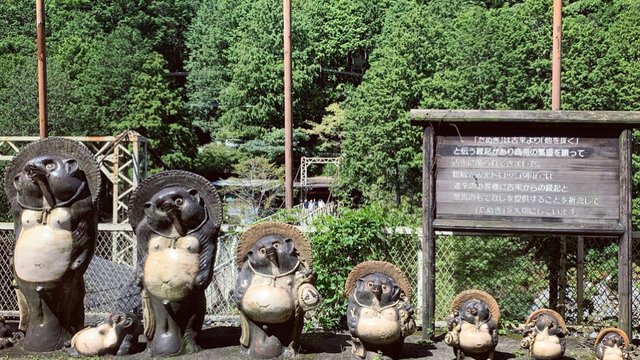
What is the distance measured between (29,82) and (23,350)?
70.4 ft

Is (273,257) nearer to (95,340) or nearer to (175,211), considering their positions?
(175,211)

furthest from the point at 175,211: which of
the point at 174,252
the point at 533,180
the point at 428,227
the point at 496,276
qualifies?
the point at 496,276

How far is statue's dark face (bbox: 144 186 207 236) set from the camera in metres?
6.04

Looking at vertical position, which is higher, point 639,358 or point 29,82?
point 29,82

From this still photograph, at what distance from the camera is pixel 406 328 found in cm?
598

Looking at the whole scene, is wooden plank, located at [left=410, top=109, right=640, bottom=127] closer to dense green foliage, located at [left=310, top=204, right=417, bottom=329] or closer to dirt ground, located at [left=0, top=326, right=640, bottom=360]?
dense green foliage, located at [left=310, top=204, right=417, bottom=329]

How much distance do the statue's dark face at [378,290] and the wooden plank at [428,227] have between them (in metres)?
1.17

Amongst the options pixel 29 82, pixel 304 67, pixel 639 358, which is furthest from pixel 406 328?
pixel 304 67

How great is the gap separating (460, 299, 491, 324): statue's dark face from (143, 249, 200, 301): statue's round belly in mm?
2408

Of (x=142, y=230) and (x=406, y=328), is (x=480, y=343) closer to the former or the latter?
(x=406, y=328)

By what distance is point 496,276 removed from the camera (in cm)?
843

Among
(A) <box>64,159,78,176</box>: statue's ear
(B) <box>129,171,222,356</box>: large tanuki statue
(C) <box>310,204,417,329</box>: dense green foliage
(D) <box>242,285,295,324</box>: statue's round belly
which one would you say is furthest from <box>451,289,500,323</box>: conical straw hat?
(A) <box>64,159,78,176</box>: statue's ear

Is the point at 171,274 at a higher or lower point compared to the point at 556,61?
lower

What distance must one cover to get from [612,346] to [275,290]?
2952mm
